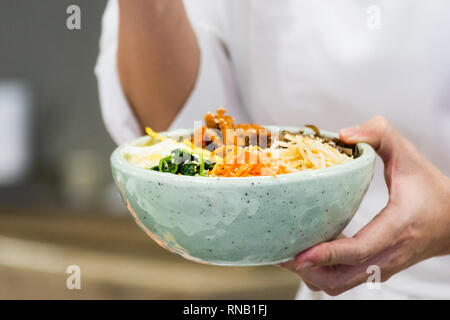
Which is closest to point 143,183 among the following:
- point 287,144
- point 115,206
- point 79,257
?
point 287,144

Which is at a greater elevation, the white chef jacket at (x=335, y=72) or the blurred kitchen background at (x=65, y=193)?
the white chef jacket at (x=335, y=72)

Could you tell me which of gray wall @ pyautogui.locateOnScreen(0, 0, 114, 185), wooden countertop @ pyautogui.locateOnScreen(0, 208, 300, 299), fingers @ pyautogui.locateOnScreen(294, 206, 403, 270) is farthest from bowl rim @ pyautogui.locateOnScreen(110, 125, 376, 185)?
gray wall @ pyautogui.locateOnScreen(0, 0, 114, 185)

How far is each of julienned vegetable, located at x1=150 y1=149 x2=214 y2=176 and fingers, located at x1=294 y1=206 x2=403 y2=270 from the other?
0.17 meters

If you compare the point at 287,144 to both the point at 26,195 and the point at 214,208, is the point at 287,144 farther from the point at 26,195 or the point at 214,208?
the point at 26,195

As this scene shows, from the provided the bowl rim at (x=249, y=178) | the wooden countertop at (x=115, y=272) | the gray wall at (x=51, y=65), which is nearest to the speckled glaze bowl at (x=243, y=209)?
the bowl rim at (x=249, y=178)

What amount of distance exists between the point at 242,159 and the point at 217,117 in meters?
0.18

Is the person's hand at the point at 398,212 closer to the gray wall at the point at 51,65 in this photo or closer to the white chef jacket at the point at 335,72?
the white chef jacket at the point at 335,72

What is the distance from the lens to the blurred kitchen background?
6.53ft

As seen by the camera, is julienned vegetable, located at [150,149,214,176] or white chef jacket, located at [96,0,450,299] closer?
julienned vegetable, located at [150,149,214,176]

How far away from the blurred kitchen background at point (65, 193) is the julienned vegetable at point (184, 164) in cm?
140

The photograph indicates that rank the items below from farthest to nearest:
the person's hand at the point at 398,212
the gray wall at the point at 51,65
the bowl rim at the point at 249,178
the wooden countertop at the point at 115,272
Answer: the gray wall at the point at 51,65, the wooden countertop at the point at 115,272, the person's hand at the point at 398,212, the bowl rim at the point at 249,178

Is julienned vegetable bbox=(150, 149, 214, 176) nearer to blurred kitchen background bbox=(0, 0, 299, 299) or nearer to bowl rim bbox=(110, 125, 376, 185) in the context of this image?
bowl rim bbox=(110, 125, 376, 185)

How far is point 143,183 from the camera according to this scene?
23.2 inches

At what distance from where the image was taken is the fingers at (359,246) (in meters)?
0.63
